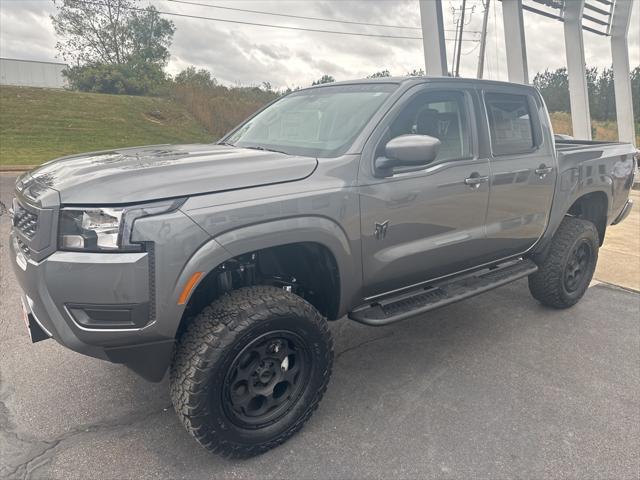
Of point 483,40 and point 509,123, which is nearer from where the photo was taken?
point 509,123

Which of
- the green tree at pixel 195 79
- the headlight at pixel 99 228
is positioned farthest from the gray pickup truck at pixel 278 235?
the green tree at pixel 195 79

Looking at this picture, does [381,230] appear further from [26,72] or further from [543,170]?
[26,72]

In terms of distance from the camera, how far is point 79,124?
21.9 metres

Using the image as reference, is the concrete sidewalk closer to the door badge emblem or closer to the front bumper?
the door badge emblem

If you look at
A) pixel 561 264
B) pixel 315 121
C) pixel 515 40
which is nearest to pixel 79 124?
pixel 515 40

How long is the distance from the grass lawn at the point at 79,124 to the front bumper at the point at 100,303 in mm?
15327


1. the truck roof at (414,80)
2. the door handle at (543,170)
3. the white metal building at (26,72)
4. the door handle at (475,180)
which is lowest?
the door handle at (475,180)

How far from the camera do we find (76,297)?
1947 millimetres

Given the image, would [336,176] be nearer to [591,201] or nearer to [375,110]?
[375,110]

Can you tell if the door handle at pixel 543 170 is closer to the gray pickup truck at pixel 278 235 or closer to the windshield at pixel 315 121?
the gray pickup truck at pixel 278 235

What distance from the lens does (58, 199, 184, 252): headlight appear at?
6.33 ft

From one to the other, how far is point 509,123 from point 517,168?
1.33 ft

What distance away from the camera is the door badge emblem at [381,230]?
2.65 meters

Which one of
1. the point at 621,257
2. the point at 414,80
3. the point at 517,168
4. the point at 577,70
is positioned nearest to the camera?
the point at 414,80
